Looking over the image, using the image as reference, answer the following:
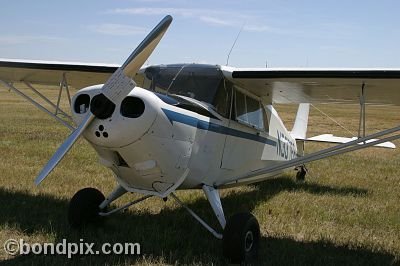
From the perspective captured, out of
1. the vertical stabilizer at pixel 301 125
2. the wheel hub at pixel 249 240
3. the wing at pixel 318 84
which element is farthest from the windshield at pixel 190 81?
the vertical stabilizer at pixel 301 125

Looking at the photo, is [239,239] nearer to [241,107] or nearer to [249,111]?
[241,107]

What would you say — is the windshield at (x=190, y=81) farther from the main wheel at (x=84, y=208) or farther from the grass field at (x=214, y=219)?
the grass field at (x=214, y=219)

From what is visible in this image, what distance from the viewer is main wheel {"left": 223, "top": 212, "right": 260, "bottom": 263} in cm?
492

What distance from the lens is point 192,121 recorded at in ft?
16.9

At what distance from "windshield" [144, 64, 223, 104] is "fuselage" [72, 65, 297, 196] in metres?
0.01

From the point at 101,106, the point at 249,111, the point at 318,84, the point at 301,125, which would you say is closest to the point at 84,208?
the point at 101,106

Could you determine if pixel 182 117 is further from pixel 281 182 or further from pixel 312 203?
pixel 281 182

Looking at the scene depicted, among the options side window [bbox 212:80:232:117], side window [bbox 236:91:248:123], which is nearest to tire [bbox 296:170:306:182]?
side window [bbox 236:91:248:123]

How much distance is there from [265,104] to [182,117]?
3000 millimetres

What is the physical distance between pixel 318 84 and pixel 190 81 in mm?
A: 1895

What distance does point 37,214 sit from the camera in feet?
20.9

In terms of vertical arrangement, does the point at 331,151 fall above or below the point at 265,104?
below

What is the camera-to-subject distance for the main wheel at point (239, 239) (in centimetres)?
492

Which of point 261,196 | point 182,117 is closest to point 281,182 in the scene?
point 261,196
